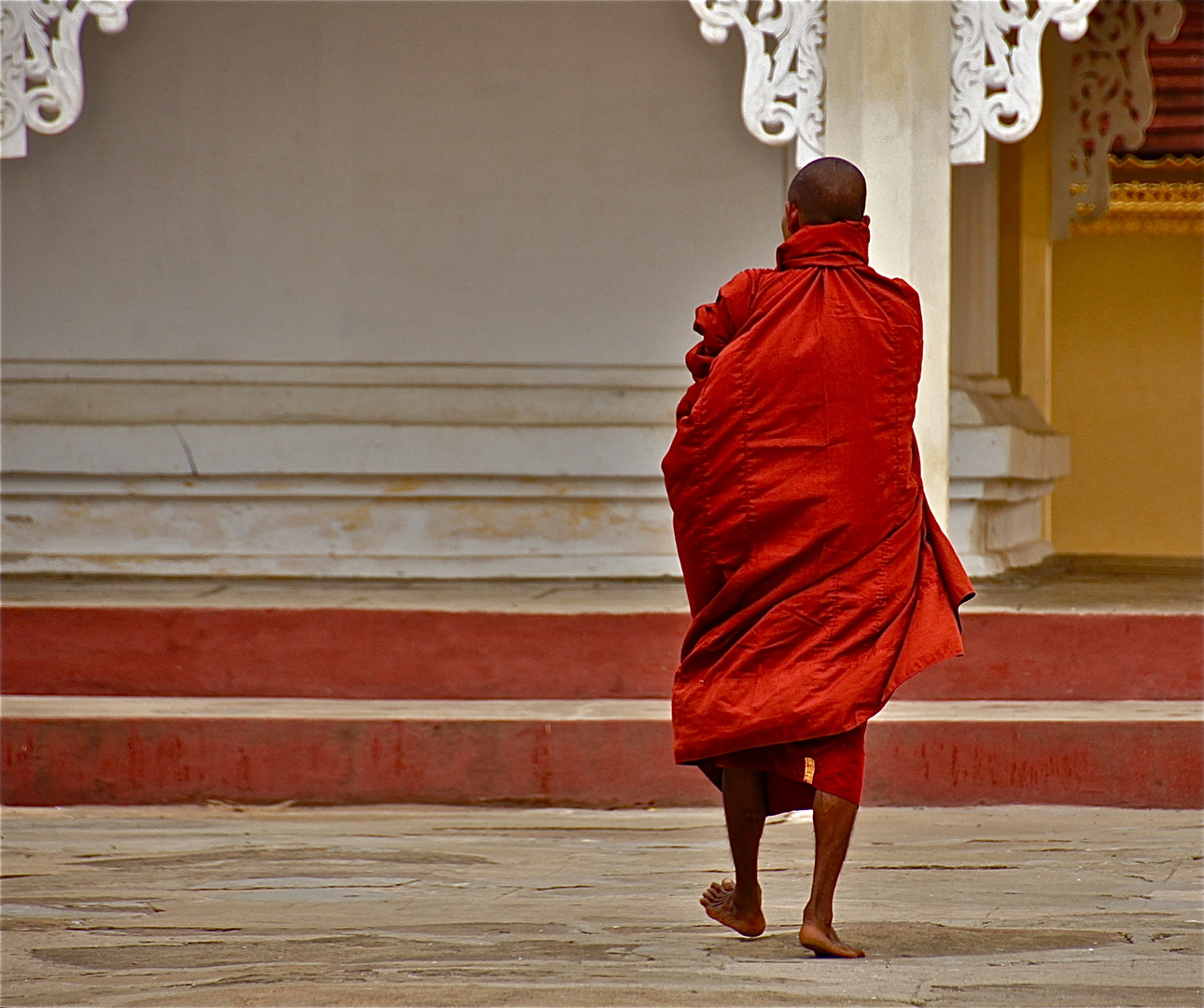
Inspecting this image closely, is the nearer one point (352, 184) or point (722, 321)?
point (722, 321)

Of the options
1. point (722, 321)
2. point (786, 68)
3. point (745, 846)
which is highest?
point (786, 68)

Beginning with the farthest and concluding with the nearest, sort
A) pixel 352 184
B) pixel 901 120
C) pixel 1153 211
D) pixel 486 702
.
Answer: pixel 1153 211
pixel 352 184
pixel 486 702
pixel 901 120

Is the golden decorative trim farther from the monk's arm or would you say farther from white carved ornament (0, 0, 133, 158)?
the monk's arm

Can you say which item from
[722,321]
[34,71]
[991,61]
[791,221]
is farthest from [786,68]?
[34,71]

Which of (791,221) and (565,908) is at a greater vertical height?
(791,221)

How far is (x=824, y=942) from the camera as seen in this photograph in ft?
8.82

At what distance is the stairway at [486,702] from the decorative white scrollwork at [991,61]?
1.24 m

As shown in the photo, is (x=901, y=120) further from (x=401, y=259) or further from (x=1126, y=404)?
(x=1126, y=404)

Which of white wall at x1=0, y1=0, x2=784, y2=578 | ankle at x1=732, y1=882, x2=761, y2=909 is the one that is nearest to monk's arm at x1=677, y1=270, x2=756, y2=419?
ankle at x1=732, y1=882, x2=761, y2=909

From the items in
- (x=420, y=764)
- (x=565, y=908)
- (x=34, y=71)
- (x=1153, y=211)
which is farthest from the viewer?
(x=1153, y=211)

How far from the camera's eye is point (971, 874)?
3334 millimetres

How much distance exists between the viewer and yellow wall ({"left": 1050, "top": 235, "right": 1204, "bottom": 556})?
9664 millimetres

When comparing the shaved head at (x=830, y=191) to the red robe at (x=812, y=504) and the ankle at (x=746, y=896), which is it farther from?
the ankle at (x=746, y=896)

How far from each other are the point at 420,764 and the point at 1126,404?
21.9ft
